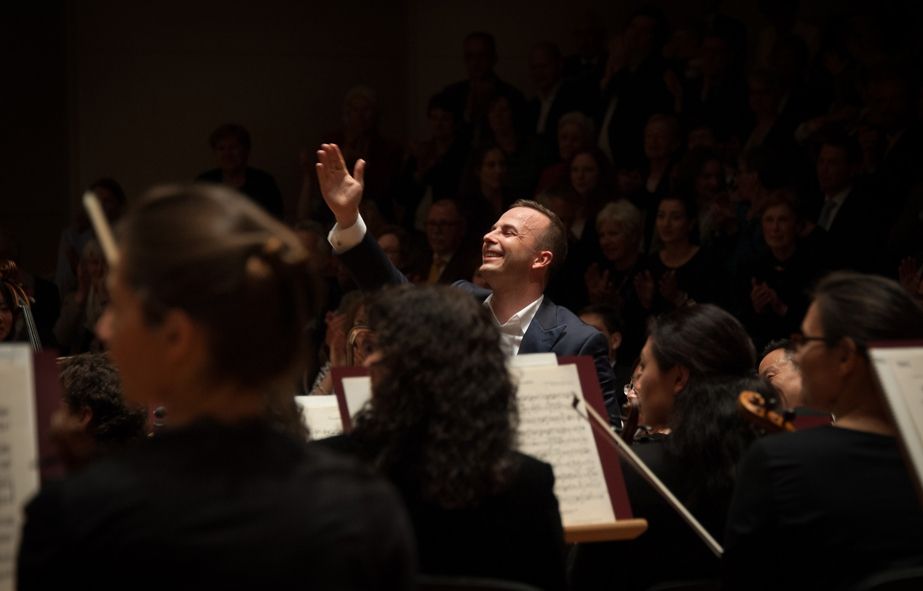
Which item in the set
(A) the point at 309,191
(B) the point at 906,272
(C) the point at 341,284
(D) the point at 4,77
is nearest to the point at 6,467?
(B) the point at 906,272

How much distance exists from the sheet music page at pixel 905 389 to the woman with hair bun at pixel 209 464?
3.53 ft

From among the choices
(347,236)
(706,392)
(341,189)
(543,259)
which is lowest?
(706,392)

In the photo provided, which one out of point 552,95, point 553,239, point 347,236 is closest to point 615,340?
point 553,239

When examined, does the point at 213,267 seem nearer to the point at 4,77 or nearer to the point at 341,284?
the point at 341,284

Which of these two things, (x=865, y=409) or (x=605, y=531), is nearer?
(x=865, y=409)

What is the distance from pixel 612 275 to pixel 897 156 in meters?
1.35

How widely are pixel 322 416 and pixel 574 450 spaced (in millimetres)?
678

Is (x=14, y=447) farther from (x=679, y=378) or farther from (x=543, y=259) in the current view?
(x=543, y=259)

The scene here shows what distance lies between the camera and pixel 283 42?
8.59 m

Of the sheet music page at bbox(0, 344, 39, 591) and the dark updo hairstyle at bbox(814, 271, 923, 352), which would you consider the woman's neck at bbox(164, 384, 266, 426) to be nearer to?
the sheet music page at bbox(0, 344, 39, 591)

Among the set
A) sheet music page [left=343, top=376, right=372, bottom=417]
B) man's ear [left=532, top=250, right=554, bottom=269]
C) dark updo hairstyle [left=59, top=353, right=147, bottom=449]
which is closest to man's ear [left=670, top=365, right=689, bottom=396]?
sheet music page [left=343, top=376, right=372, bottom=417]

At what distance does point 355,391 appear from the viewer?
2779mm

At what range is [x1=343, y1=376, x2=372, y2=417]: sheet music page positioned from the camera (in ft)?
9.07

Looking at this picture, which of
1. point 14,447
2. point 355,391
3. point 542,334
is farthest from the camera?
point 542,334
